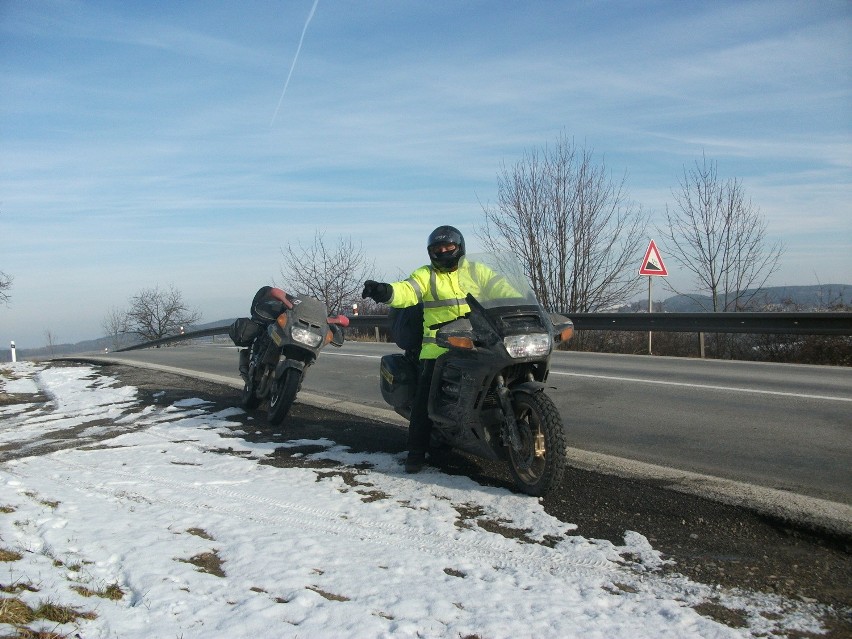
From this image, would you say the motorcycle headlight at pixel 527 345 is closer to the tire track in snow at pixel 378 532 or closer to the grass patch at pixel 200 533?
the tire track in snow at pixel 378 532

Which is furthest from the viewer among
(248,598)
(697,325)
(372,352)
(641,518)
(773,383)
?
(372,352)

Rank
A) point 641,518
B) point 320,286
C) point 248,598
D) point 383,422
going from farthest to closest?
point 320,286 → point 383,422 → point 641,518 → point 248,598

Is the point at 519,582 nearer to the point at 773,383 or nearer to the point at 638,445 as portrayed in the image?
the point at 638,445

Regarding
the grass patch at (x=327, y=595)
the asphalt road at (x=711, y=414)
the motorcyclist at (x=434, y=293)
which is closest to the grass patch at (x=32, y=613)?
the grass patch at (x=327, y=595)

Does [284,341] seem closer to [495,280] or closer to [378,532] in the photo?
[495,280]

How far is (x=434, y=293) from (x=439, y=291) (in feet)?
0.13

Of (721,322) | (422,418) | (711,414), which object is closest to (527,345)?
(422,418)

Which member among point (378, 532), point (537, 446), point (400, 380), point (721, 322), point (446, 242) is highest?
point (446, 242)

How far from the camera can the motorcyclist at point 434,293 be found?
513cm

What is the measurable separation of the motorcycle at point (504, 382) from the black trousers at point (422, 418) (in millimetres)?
142

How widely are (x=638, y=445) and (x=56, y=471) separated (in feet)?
15.1

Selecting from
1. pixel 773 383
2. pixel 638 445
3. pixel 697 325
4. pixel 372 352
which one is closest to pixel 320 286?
pixel 372 352

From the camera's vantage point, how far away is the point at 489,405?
4.79 m

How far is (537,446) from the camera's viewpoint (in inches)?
175
